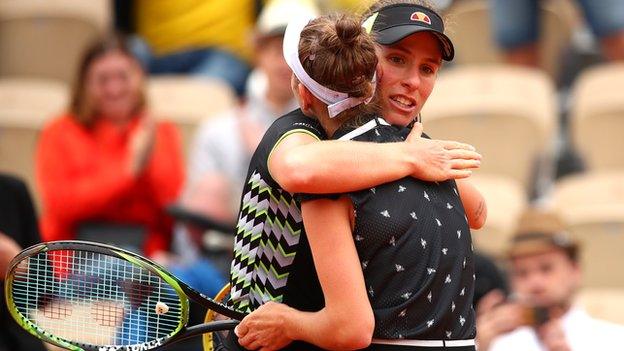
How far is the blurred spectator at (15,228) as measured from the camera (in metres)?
4.08

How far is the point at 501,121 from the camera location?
22.0 feet

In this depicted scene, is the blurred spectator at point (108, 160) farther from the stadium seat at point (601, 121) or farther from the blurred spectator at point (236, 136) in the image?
the stadium seat at point (601, 121)

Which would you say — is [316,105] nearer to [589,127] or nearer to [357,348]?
[357,348]

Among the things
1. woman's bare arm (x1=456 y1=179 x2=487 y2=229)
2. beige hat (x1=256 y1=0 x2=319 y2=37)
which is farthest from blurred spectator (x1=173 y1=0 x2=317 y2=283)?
woman's bare arm (x1=456 y1=179 x2=487 y2=229)

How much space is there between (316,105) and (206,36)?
188 inches

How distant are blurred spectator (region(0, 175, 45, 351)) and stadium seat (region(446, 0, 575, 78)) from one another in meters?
3.86

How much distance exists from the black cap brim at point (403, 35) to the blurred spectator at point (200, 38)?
472 centimetres

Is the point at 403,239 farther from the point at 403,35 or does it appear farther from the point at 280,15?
the point at 280,15

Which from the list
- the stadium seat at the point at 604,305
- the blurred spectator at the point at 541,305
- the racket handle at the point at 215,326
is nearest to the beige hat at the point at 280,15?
the blurred spectator at the point at 541,305

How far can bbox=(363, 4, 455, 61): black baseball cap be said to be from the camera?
9.64 ft

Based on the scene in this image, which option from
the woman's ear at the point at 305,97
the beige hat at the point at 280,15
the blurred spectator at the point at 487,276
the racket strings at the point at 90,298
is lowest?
the racket strings at the point at 90,298

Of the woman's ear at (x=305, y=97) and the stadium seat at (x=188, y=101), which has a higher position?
the stadium seat at (x=188, y=101)

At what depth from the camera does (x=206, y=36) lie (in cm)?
769

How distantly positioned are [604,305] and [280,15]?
191cm
